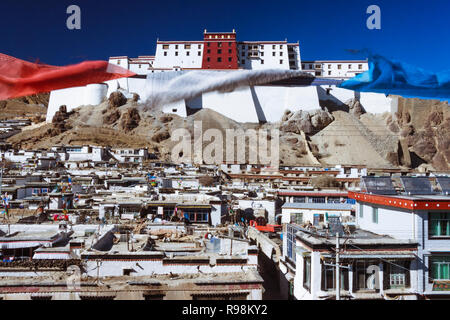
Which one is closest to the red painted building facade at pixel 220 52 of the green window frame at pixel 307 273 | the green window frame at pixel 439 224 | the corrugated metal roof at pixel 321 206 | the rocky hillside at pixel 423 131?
the rocky hillside at pixel 423 131

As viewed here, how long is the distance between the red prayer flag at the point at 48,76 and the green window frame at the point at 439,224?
5.04 meters

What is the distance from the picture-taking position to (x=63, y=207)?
1239 centimetres

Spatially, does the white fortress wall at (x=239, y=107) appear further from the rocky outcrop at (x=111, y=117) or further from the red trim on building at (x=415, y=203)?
the red trim on building at (x=415, y=203)

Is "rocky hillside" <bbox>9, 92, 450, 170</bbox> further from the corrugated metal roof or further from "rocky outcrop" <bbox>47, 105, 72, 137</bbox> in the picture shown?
the corrugated metal roof

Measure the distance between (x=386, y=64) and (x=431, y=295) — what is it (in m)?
3.80

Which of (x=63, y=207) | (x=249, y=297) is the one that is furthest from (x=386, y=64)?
(x=63, y=207)

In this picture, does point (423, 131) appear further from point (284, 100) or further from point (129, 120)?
point (129, 120)

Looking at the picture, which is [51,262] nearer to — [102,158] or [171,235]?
[171,235]

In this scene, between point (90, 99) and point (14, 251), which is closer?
point (14, 251)

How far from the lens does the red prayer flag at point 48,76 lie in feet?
12.6

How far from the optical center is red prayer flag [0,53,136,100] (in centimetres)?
383

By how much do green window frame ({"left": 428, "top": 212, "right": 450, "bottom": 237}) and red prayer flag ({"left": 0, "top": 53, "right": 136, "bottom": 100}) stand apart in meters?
5.04
